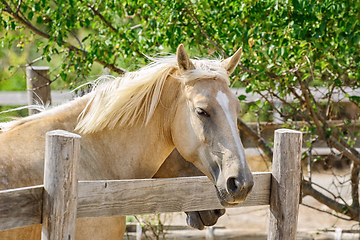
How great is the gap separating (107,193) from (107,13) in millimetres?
2789

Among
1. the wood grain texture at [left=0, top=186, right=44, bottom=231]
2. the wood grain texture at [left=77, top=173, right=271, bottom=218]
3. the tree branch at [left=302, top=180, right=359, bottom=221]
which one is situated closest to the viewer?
the wood grain texture at [left=0, top=186, right=44, bottom=231]

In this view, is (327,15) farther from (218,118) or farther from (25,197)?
(25,197)

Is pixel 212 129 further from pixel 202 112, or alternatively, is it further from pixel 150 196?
pixel 150 196

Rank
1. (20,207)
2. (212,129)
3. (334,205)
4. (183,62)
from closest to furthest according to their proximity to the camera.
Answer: (20,207) < (212,129) < (183,62) < (334,205)

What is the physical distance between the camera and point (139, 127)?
2.00 metres

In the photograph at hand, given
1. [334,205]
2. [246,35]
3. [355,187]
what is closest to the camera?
[246,35]

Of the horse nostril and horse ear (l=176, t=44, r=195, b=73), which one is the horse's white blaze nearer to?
the horse nostril

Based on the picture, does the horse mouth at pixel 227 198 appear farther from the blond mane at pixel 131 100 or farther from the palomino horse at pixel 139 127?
the blond mane at pixel 131 100

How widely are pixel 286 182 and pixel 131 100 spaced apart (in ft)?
3.05

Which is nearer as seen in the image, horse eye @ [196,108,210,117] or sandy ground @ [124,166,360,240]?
horse eye @ [196,108,210,117]

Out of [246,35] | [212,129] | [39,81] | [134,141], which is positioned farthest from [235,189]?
[39,81]

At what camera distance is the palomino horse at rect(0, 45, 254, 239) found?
175cm

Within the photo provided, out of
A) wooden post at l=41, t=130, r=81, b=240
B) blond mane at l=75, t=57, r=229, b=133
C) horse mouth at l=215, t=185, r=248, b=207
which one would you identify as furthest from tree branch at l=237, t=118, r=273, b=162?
wooden post at l=41, t=130, r=81, b=240

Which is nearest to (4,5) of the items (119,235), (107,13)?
(107,13)
